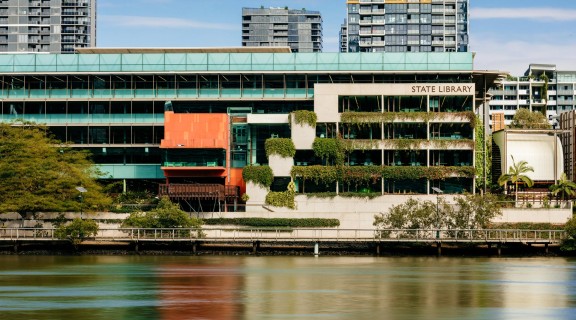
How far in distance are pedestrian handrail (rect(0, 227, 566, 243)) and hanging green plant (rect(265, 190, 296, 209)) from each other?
9.13m

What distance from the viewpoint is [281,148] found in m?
120

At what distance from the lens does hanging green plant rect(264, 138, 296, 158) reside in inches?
4715

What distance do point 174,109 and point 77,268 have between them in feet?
156

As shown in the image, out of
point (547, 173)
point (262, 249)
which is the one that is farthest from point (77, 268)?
point (547, 173)

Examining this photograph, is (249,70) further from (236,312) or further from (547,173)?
(236,312)

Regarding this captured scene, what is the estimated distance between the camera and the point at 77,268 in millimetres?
86438

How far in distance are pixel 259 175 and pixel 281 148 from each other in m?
4.41

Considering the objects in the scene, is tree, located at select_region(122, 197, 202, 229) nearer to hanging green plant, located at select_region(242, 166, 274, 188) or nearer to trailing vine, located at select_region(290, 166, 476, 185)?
hanging green plant, located at select_region(242, 166, 274, 188)

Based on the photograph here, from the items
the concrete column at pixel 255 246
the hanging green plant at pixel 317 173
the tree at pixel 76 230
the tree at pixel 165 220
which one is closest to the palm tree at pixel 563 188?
the hanging green plant at pixel 317 173

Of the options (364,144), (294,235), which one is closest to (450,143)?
(364,144)

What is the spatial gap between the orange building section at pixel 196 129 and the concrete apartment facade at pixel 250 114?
4.8 inches

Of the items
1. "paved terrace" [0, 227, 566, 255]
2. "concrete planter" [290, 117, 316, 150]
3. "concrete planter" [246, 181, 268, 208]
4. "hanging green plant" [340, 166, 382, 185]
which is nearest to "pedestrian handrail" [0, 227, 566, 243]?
"paved terrace" [0, 227, 566, 255]

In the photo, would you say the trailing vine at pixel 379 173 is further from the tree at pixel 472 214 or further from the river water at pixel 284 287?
the river water at pixel 284 287

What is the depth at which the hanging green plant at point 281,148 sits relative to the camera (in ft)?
393
